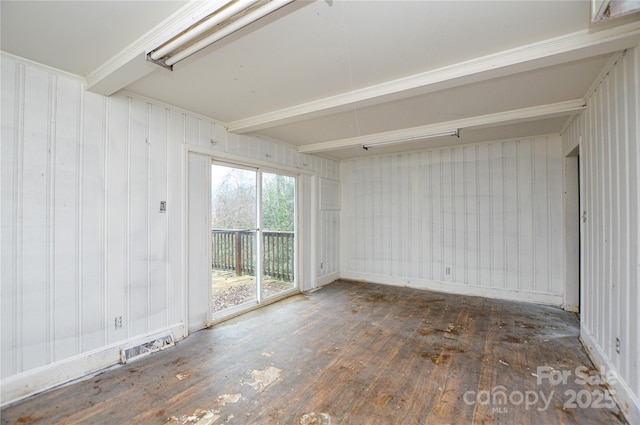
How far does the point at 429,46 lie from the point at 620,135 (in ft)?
5.05

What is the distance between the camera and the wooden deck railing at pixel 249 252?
140 inches

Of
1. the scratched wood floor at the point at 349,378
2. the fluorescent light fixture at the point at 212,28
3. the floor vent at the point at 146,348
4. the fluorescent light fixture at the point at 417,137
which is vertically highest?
the fluorescent light fixture at the point at 417,137

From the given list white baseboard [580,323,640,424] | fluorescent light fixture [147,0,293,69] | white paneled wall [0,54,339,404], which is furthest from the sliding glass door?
white baseboard [580,323,640,424]

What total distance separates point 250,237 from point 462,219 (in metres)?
3.53

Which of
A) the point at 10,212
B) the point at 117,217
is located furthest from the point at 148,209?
the point at 10,212

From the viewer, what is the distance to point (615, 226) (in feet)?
6.84

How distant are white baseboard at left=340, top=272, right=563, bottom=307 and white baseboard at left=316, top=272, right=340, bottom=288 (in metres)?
0.21

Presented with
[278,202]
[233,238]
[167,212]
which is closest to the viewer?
[167,212]

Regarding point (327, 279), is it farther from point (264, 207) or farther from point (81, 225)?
point (81, 225)

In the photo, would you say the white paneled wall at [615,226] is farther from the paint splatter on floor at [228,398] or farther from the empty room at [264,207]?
the paint splatter on floor at [228,398]

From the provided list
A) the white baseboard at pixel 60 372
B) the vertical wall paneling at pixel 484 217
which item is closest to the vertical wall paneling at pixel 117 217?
the white baseboard at pixel 60 372

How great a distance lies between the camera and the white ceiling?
1.58 metres

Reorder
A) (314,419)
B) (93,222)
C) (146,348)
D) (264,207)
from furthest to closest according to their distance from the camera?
(264,207) → (146,348) → (93,222) → (314,419)

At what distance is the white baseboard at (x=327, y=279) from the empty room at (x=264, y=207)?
3.47ft
